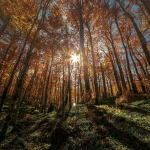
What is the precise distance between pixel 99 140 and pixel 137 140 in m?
1.58

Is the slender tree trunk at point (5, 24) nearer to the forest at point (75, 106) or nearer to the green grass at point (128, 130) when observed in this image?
the forest at point (75, 106)

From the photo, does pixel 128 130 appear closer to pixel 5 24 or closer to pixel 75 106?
pixel 75 106

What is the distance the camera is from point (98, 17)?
17.2 metres

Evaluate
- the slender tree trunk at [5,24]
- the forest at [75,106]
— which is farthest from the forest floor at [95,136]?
the slender tree trunk at [5,24]

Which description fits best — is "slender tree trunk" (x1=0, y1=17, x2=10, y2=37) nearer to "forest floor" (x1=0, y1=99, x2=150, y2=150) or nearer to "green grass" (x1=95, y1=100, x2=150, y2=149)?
"forest floor" (x1=0, y1=99, x2=150, y2=150)

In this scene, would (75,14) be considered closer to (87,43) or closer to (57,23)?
(57,23)

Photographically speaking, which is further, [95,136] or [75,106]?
[75,106]

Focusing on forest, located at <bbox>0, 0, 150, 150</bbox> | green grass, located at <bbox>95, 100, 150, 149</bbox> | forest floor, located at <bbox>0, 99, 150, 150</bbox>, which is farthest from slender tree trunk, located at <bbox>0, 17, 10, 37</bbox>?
green grass, located at <bbox>95, 100, 150, 149</bbox>

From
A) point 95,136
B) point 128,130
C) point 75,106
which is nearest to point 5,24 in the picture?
point 75,106

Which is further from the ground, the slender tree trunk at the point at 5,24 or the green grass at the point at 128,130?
the slender tree trunk at the point at 5,24

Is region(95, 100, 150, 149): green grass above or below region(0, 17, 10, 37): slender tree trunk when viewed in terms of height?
below

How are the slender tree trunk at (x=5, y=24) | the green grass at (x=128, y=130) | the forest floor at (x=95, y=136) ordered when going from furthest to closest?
the slender tree trunk at (x=5, y=24) → the forest floor at (x=95, y=136) → the green grass at (x=128, y=130)

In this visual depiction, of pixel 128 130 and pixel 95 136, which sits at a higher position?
pixel 128 130

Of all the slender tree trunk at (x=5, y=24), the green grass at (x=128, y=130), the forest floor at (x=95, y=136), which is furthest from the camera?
the slender tree trunk at (x=5, y=24)
